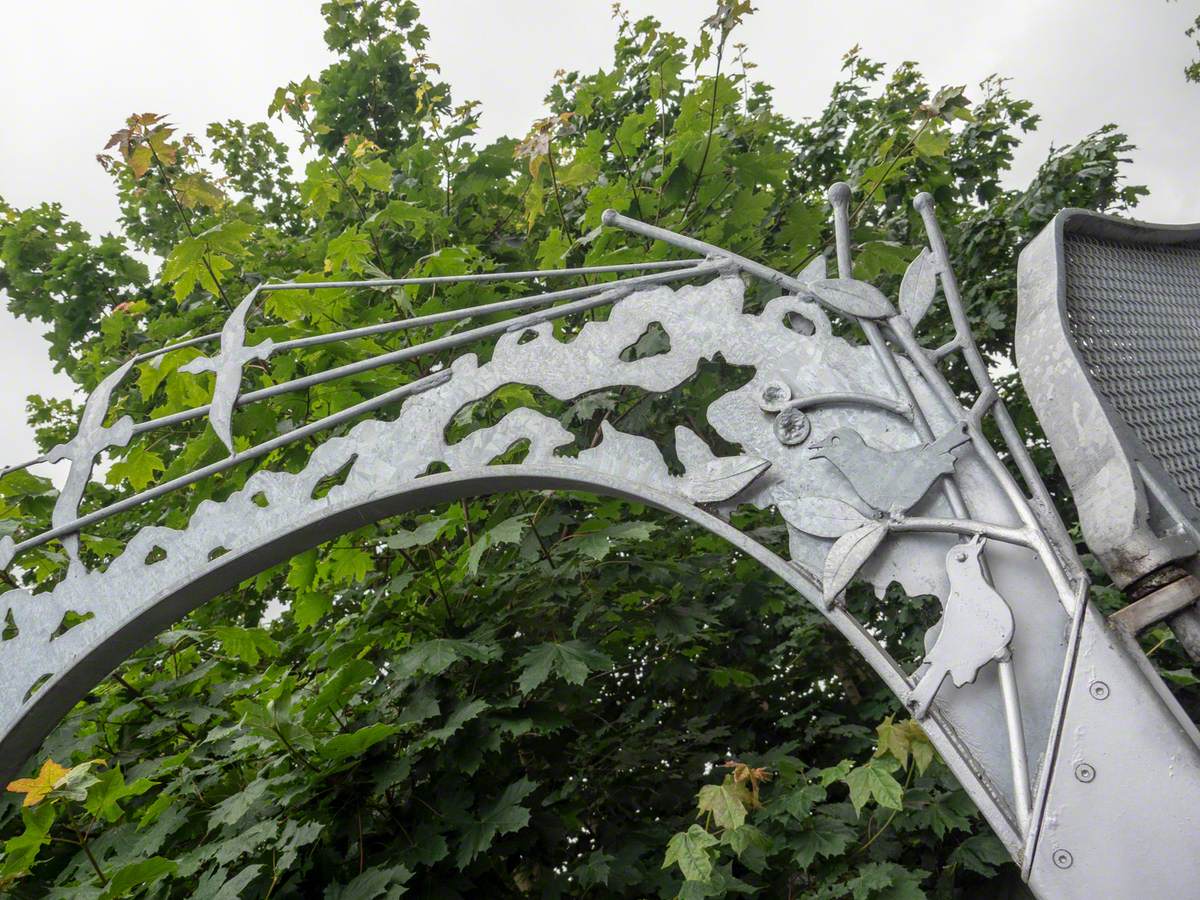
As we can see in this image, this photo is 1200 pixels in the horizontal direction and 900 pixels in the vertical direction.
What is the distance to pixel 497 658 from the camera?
1.90 m

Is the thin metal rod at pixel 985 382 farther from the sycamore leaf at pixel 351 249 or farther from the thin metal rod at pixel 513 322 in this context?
the sycamore leaf at pixel 351 249

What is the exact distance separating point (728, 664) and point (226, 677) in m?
1.31

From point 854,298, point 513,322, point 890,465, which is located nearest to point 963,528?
point 890,465

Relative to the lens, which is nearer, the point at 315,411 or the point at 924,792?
the point at 924,792

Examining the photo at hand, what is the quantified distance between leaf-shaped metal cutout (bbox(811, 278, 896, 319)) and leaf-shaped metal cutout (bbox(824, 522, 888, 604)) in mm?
259

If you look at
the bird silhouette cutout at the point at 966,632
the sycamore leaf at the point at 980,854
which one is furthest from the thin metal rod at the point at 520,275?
the sycamore leaf at the point at 980,854

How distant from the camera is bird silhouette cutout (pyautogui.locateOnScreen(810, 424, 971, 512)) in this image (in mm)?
1013

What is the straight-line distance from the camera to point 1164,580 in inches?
34.4

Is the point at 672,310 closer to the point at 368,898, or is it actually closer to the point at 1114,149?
the point at 368,898

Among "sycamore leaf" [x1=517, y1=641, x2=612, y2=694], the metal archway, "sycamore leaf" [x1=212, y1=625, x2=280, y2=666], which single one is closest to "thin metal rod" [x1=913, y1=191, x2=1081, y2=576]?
the metal archway

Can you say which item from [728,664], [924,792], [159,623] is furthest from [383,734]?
[728,664]

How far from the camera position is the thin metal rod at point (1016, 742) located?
2.84 ft

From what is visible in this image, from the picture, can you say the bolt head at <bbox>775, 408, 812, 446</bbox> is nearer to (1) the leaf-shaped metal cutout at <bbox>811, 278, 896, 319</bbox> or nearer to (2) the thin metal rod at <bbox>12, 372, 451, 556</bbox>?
(1) the leaf-shaped metal cutout at <bbox>811, 278, 896, 319</bbox>

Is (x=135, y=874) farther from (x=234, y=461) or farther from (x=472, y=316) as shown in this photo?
(x=472, y=316)
